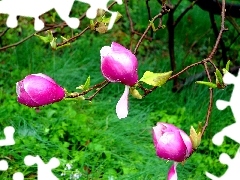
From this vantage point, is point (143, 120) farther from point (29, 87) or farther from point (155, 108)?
point (29, 87)

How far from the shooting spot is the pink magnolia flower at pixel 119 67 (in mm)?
639

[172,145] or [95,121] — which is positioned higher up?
[172,145]

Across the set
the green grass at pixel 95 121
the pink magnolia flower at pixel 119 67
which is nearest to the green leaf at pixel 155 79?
the pink magnolia flower at pixel 119 67

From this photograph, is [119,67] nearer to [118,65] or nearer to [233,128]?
[118,65]

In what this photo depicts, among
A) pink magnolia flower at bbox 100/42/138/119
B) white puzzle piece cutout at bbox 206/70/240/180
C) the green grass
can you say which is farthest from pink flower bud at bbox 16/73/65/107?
the green grass

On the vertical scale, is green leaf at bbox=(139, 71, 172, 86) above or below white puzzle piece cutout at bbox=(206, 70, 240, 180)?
above

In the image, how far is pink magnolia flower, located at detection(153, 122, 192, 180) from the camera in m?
0.63

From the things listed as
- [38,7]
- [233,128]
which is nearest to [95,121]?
[38,7]

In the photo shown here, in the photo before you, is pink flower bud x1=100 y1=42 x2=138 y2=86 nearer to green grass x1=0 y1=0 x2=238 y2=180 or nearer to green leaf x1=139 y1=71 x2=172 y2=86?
green leaf x1=139 y1=71 x2=172 y2=86

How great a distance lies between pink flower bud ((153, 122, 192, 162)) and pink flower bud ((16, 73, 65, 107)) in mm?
129

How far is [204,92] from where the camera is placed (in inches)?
82.6

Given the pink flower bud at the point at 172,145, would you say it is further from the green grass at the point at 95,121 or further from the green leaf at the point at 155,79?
the green grass at the point at 95,121

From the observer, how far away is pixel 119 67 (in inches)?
25.1

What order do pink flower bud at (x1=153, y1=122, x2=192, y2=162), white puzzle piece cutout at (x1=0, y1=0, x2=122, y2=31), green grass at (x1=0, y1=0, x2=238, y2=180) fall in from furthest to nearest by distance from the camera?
1. green grass at (x1=0, y1=0, x2=238, y2=180)
2. white puzzle piece cutout at (x1=0, y1=0, x2=122, y2=31)
3. pink flower bud at (x1=153, y1=122, x2=192, y2=162)
